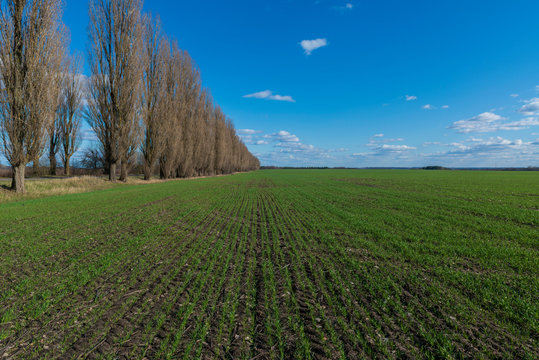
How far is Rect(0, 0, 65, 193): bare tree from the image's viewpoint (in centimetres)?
1259

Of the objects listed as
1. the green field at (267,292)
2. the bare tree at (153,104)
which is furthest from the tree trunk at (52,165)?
the green field at (267,292)

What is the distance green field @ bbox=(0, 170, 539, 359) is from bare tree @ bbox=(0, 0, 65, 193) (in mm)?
9901

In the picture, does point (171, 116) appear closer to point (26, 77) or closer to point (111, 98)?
point (111, 98)

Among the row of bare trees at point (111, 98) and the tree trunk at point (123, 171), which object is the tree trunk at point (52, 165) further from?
the tree trunk at point (123, 171)

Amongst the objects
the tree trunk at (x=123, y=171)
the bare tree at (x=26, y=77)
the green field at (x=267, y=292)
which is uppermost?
the bare tree at (x=26, y=77)

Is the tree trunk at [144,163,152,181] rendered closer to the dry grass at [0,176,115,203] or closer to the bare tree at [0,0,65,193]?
the dry grass at [0,176,115,203]

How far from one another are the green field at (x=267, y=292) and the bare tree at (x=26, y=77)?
9.90 meters

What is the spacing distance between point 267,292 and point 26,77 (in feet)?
59.1

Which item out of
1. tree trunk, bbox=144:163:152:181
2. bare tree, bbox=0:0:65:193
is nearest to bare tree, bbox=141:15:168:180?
tree trunk, bbox=144:163:152:181

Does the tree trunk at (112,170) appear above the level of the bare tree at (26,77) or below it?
below

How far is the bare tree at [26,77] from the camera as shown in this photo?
12586 millimetres

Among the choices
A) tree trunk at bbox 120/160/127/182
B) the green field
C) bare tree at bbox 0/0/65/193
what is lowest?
the green field

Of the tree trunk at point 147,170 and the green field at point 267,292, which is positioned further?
the tree trunk at point 147,170

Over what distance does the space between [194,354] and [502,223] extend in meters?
9.96
